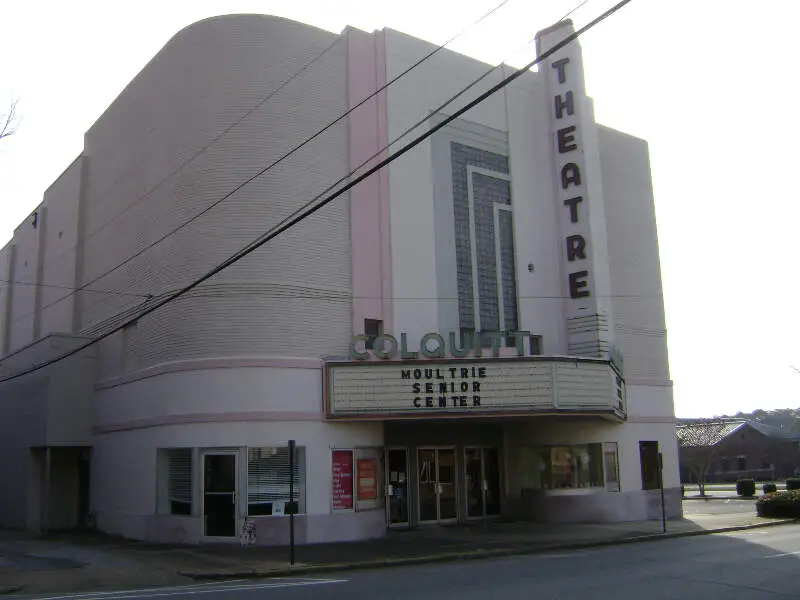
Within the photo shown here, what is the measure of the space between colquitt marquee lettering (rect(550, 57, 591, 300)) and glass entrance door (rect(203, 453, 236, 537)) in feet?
42.1

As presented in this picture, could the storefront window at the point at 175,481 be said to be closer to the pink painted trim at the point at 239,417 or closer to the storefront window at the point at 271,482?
the pink painted trim at the point at 239,417

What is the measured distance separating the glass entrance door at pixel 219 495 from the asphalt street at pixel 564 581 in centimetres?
551

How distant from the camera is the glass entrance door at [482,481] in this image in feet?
87.4

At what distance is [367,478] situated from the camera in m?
22.5

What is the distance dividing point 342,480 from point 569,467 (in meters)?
8.80

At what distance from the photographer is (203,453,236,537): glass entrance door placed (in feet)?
68.6

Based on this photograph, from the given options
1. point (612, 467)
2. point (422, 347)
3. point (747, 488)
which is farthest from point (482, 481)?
point (747, 488)

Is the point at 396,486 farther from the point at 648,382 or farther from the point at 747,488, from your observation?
the point at 747,488

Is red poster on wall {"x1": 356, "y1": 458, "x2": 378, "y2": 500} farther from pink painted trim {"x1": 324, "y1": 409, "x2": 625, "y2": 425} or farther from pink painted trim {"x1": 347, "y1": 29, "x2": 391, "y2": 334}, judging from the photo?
pink painted trim {"x1": 347, "y1": 29, "x2": 391, "y2": 334}

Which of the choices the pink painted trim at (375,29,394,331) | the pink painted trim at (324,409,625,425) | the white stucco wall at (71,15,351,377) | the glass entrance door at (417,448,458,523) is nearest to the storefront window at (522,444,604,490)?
the glass entrance door at (417,448,458,523)

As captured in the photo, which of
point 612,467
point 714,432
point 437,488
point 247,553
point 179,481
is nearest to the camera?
point 247,553

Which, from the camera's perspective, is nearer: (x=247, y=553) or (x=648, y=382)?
(x=247, y=553)

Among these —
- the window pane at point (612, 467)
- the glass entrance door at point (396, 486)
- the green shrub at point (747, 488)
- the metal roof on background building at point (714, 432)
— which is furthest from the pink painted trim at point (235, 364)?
the metal roof on background building at point (714, 432)

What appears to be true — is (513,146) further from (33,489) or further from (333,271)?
(33,489)
